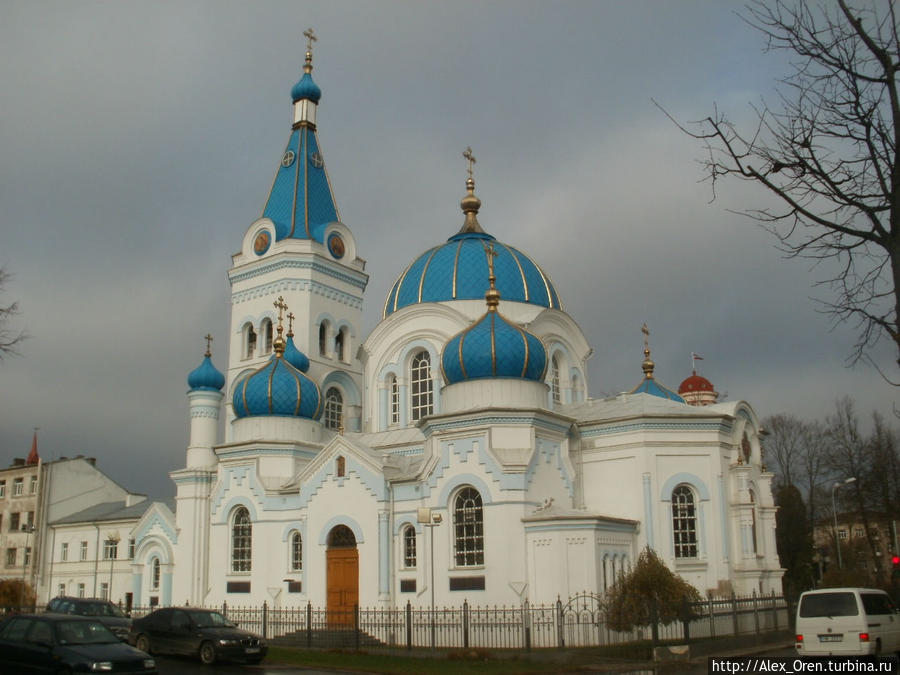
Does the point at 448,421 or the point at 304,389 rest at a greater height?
the point at 304,389

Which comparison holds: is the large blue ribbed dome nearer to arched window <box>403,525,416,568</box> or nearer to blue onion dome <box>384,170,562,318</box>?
blue onion dome <box>384,170,562,318</box>

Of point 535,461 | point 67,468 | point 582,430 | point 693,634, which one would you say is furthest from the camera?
point 67,468

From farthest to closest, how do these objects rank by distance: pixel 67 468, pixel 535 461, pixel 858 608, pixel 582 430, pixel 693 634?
pixel 67 468 < pixel 582 430 < pixel 535 461 < pixel 693 634 < pixel 858 608

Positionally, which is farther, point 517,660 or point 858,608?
point 517,660

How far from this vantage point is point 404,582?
73.4ft

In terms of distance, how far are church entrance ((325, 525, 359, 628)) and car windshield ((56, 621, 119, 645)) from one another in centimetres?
1052

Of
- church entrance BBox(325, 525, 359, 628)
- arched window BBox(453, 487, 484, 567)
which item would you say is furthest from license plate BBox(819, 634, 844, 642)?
church entrance BBox(325, 525, 359, 628)

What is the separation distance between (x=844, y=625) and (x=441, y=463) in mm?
10572

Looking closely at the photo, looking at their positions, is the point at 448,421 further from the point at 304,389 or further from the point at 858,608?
the point at 858,608

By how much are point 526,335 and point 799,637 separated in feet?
35.0

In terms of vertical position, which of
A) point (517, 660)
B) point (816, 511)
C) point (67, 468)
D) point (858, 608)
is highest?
point (67, 468)

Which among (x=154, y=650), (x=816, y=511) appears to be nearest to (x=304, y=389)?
(x=154, y=650)

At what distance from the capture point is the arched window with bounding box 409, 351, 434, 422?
27.3 meters

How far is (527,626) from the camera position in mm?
17766
